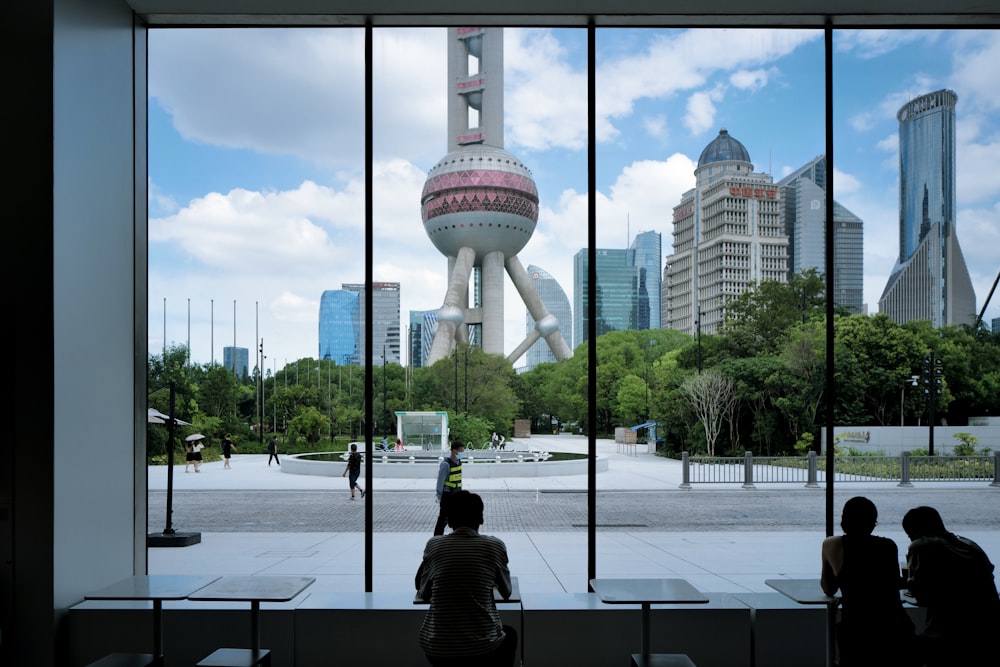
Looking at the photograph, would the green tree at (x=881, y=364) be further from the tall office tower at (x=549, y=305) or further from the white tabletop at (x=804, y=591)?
the tall office tower at (x=549, y=305)

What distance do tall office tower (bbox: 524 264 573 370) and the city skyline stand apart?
57.8 metres

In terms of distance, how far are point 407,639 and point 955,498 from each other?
47.4 ft

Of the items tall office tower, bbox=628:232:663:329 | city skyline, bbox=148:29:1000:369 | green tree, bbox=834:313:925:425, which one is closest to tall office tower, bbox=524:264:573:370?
tall office tower, bbox=628:232:663:329

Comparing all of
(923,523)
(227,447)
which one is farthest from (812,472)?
(227,447)

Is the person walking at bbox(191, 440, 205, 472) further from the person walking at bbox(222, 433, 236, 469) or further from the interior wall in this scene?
the interior wall

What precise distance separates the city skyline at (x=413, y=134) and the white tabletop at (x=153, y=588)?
1.91m

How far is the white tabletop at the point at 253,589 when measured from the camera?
3.86 m

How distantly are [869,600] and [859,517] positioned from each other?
1.14ft

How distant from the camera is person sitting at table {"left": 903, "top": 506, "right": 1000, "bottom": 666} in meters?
3.05

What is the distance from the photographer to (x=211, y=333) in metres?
7.50

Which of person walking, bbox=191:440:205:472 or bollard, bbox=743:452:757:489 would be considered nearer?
bollard, bbox=743:452:757:489

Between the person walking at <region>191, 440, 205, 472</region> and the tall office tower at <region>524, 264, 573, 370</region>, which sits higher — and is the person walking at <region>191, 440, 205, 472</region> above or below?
below

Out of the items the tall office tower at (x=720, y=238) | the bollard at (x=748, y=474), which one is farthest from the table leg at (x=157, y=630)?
the bollard at (x=748, y=474)

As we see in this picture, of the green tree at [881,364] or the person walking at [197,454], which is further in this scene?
the person walking at [197,454]
